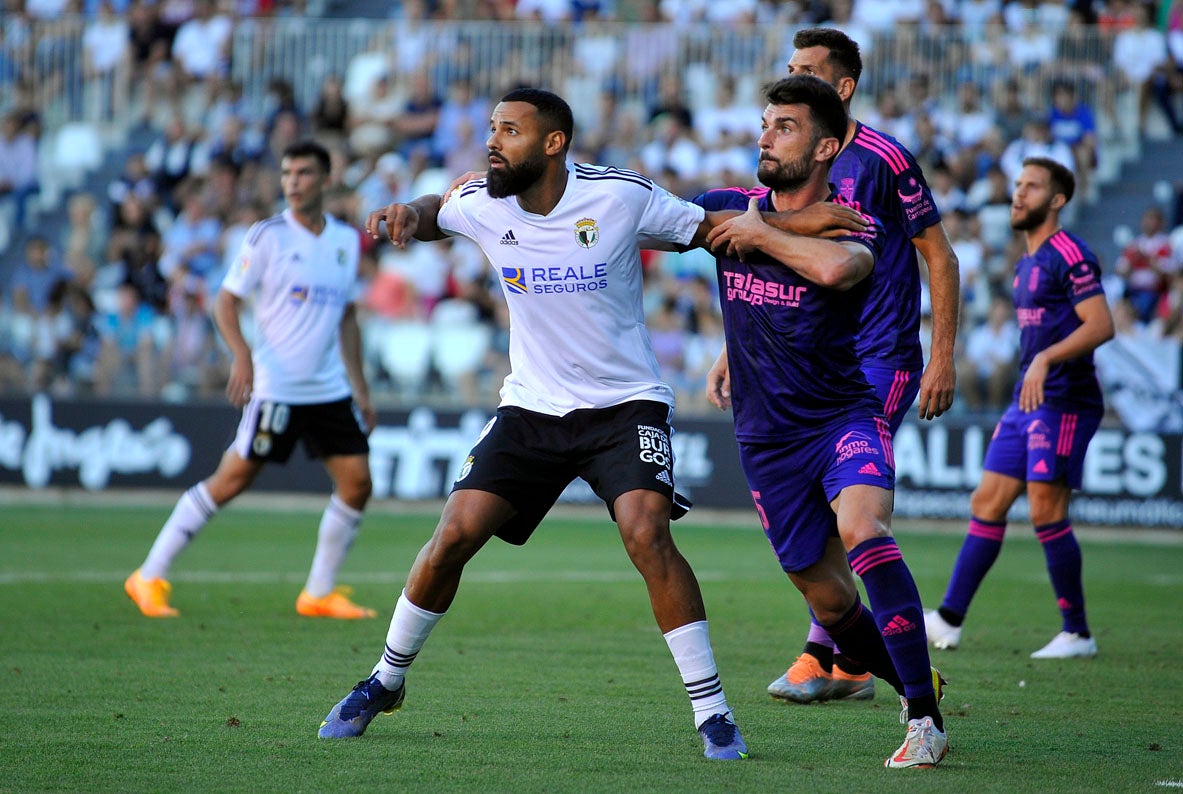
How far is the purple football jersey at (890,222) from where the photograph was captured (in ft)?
20.9

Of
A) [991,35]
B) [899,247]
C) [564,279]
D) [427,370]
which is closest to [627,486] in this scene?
[564,279]

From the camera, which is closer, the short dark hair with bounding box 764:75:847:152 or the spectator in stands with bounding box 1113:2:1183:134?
the short dark hair with bounding box 764:75:847:152

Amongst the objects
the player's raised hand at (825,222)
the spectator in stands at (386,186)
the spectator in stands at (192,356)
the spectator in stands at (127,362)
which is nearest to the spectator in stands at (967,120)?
the spectator in stands at (386,186)

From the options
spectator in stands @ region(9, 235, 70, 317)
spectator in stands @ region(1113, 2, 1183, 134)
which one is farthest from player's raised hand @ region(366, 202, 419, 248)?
spectator in stands @ region(1113, 2, 1183, 134)

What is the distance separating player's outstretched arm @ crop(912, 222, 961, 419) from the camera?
5.82m

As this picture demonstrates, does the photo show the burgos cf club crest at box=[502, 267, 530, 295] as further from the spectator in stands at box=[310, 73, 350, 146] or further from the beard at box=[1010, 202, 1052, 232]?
the spectator in stands at box=[310, 73, 350, 146]

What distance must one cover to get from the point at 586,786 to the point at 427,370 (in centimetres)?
1247

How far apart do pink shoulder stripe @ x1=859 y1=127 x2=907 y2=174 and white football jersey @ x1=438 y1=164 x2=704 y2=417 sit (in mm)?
1135

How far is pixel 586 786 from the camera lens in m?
4.89

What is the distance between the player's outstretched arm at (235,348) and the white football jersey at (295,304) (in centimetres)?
9

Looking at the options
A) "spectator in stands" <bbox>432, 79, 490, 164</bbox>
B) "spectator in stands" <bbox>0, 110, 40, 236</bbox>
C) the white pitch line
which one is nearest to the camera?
the white pitch line

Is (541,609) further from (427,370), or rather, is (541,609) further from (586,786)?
(427,370)

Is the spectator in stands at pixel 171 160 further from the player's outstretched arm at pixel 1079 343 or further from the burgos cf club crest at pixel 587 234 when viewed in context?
the burgos cf club crest at pixel 587 234

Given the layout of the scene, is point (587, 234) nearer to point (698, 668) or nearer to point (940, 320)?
point (940, 320)
